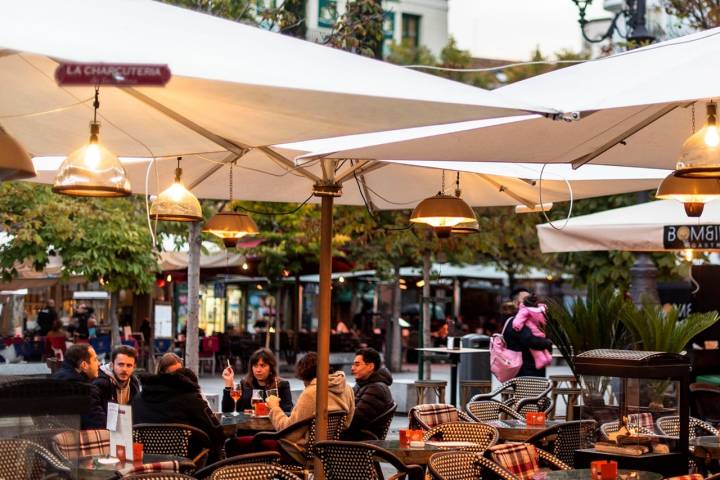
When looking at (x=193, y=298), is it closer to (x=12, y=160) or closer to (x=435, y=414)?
(x=435, y=414)

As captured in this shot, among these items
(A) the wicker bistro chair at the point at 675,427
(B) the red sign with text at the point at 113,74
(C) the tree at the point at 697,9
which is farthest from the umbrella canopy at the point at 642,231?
(B) the red sign with text at the point at 113,74

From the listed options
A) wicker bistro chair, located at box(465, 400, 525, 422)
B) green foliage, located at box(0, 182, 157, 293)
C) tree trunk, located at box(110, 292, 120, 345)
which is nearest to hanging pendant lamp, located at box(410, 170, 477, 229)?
wicker bistro chair, located at box(465, 400, 525, 422)

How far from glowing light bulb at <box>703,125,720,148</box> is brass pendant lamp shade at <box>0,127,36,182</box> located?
11.9 ft

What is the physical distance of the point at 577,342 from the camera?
12789 mm

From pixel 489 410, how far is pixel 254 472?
5.55 meters

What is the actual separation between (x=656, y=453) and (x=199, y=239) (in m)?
10.3

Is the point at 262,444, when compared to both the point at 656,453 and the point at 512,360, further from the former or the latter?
the point at 512,360

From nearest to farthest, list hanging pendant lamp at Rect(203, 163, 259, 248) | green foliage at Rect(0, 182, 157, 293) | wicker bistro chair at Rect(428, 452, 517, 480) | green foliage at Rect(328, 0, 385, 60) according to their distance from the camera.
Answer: wicker bistro chair at Rect(428, 452, 517, 480), hanging pendant lamp at Rect(203, 163, 259, 248), green foliage at Rect(328, 0, 385, 60), green foliage at Rect(0, 182, 157, 293)

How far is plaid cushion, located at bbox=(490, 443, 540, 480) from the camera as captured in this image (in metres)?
7.66

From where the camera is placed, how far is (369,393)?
10.5 m

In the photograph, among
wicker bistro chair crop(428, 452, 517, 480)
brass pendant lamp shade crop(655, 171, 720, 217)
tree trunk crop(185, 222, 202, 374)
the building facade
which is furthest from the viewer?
the building facade

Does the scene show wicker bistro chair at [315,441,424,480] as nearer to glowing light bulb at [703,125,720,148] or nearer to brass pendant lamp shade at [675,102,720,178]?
brass pendant lamp shade at [675,102,720,178]

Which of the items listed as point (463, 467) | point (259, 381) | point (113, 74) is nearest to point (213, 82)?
point (113, 74)

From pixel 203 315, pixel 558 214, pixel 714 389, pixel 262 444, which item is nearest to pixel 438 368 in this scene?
pixel 203 315
